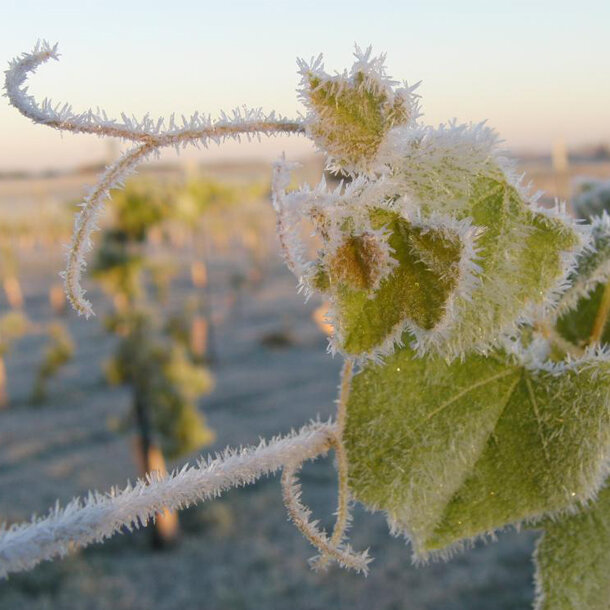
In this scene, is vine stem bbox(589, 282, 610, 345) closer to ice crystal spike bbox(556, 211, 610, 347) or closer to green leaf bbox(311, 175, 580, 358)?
ice crystal spike bbox(556, 211, 610, 347)

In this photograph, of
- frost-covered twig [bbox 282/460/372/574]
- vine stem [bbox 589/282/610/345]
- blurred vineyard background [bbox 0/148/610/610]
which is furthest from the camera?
blurred vineyard background [bbox 0/148/610/610]

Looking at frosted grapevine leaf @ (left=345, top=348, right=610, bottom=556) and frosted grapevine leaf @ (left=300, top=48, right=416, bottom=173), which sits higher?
frosted grapevine leaf @ (left=300, top=48, right=416, bottom=173)

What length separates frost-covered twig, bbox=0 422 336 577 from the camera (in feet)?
0.97

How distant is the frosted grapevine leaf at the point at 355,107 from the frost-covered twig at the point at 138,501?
149mm

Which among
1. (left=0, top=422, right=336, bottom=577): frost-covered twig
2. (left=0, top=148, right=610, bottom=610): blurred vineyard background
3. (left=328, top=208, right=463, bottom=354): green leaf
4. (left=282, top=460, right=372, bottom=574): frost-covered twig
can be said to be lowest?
(left=0, top=148, right=610, bottom=610): blurred vineyard background

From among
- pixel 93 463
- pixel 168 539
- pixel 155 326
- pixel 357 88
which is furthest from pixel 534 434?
pixel 93 463

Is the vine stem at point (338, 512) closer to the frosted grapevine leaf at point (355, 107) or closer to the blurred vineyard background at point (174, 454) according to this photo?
the frosted grapevine leaf at point (355, 107)

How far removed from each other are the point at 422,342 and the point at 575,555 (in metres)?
0.21

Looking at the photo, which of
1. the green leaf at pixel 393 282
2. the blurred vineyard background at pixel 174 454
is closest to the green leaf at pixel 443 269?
the green leaf at pixel 393 282

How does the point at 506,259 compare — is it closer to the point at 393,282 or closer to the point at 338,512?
the point at 393,282

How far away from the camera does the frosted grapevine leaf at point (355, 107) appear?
0.34 metres

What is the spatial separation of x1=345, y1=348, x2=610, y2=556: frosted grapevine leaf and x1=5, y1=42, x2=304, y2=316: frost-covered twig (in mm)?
161

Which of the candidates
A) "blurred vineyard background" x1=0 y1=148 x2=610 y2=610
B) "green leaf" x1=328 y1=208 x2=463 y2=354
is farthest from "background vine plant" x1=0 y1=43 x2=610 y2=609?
"blurred vineyard background" x1=0 y1=148 x2=610 y2=610

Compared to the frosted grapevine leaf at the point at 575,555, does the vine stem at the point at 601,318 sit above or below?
above
